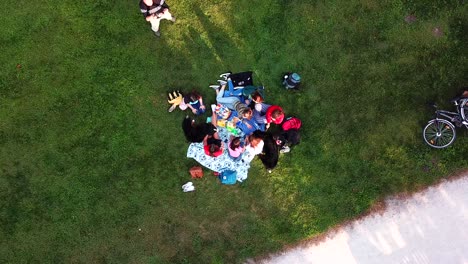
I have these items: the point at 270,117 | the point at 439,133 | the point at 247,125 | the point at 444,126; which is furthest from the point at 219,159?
the point at 444,126

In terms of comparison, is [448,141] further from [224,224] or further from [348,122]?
[224,224]

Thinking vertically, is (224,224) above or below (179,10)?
below

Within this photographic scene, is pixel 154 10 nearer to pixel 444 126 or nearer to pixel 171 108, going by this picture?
pixel 171 108

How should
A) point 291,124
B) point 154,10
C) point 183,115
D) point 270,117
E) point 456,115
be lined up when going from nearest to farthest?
point 154,10 < point 270,117 < point 456,115 < point 291,124 < point 183,115

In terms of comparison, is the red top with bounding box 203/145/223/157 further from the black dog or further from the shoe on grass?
the shoe on grass

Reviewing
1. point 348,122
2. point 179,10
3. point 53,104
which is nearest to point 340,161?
point 348,122

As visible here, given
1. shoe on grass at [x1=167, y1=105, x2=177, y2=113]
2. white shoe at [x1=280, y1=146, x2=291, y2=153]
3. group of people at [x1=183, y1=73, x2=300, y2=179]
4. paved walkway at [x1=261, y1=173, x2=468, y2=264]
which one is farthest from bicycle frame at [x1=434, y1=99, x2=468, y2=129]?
shoe on grass at [x1=167, y1=105, x2=177, y2=113]
